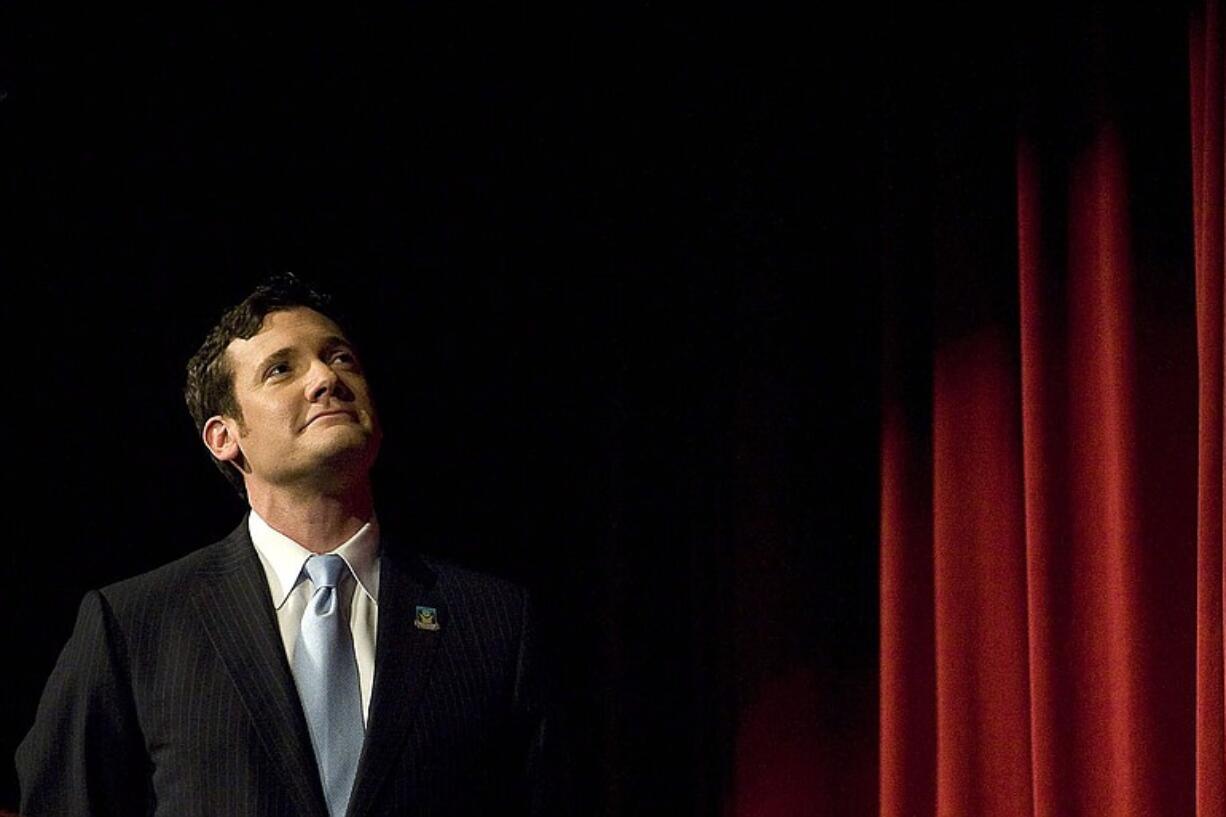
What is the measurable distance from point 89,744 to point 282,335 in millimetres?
603

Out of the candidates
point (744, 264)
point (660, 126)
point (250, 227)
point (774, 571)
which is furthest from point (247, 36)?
point (774, 571)

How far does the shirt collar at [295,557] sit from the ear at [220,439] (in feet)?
0.48

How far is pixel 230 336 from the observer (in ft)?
7.36

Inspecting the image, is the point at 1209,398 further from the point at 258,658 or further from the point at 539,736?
the point at 258,658

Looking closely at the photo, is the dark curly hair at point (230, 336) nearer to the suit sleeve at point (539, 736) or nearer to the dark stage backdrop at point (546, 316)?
the suit sleeve at point (539, 736)

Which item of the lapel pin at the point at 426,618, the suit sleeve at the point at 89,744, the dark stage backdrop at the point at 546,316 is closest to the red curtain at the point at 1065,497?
the dark stage backdrop at the point at 546,316

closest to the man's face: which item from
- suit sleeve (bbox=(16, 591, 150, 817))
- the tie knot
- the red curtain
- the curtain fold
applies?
the tie knot

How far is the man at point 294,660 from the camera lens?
6.40 ft

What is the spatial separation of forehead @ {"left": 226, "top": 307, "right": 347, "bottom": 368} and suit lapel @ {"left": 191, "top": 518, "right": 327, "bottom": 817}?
0.27 meters

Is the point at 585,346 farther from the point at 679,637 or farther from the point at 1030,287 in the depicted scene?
the point at 1030,287

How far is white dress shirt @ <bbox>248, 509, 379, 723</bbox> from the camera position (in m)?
2.06

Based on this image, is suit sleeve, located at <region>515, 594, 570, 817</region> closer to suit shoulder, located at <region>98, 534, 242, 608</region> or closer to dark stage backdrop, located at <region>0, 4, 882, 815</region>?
suit shoulder, located at <region>98, 534, 242, 608</region>

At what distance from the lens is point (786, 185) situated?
3.04m

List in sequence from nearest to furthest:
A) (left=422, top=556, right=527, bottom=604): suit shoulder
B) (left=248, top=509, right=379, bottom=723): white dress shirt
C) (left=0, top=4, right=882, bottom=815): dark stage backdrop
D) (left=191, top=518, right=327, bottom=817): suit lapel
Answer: (left=191, top=518, right=327, bottom=817): suit lapel, (left=248, top=509, right=379, bottom=723): white dress shirt, (left=422, top=556, right=527, bottom=604): suit shoulder, (left=0, top=4, right=882, bottom=815): dark stage backdrop
